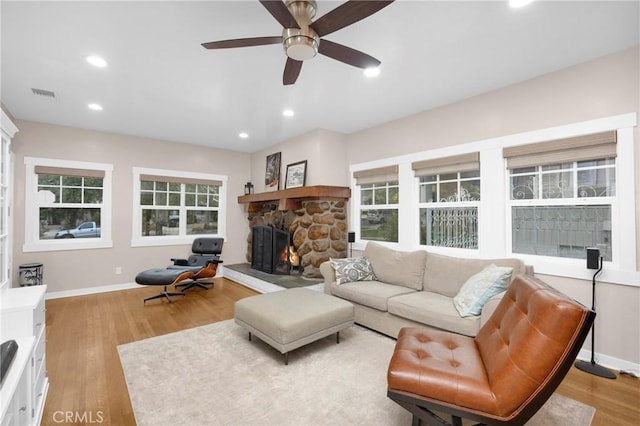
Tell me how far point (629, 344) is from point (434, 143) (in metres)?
2.69

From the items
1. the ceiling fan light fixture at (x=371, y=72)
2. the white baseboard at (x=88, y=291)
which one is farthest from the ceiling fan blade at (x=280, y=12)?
the white baseboard at (x=88, y=291)

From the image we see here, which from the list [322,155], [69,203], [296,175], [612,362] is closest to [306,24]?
[322,155]

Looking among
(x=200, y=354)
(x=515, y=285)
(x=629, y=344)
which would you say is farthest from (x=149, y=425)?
(x=629, y=344)

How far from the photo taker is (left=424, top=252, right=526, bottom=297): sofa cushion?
9.39ft

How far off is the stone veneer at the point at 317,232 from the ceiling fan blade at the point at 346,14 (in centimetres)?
312

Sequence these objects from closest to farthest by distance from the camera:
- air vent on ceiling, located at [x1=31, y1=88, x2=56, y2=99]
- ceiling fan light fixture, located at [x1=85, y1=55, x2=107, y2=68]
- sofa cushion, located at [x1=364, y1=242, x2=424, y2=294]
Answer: ceiling fan light fixture, located at [x1=85, y1=55, x2=107, y2=68], air vent on ceiling, located at [x1=31, y1=88, x2=56, y2=99], sofa cushion, located at [x1=364, y1=242, x2=424, y2=294]

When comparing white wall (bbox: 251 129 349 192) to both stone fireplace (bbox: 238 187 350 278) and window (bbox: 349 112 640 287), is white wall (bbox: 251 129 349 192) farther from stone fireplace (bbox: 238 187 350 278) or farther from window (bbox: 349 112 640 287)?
window (bbox: 349 112 640 287)

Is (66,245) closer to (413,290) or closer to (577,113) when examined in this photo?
(413,290)

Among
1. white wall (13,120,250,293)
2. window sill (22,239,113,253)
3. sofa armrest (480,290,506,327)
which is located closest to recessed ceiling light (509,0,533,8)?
sofa armrest (480,290,506,327)

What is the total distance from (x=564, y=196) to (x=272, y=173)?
451cm

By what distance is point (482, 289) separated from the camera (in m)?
2.54

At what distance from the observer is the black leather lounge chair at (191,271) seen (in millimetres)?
4266

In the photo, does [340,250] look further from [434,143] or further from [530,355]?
[530,355]

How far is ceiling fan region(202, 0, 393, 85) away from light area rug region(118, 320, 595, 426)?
2411 mm
